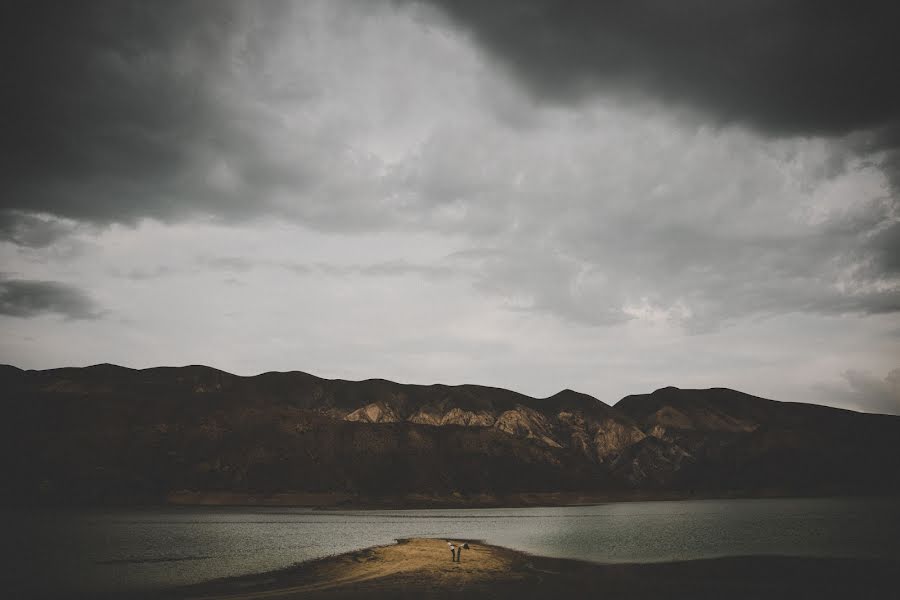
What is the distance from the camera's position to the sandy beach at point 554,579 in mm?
35531

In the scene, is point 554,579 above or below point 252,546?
above

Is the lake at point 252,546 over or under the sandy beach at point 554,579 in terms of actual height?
under

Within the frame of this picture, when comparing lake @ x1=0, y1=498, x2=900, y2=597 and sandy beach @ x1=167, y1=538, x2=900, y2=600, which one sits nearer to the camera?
sandy beach @ x1=167, y1=538, x2=900, y2=600

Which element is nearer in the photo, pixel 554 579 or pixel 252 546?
pixel 554 579

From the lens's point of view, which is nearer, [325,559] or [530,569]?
[530,569]

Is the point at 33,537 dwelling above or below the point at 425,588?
below

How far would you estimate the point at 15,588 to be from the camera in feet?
126

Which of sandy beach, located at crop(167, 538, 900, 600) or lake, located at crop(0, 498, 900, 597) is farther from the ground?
sandy beach, located at crop(167, 538, 900, 600)

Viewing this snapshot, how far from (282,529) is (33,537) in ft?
116

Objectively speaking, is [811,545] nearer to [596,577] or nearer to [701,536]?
[701,536]

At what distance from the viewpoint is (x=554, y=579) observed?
41.5 m

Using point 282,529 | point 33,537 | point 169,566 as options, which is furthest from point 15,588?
point 282,529

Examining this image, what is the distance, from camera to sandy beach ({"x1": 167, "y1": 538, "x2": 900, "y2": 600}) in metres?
35.5

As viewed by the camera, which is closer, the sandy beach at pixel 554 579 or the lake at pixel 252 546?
the sandy beach at pixel 554 579
